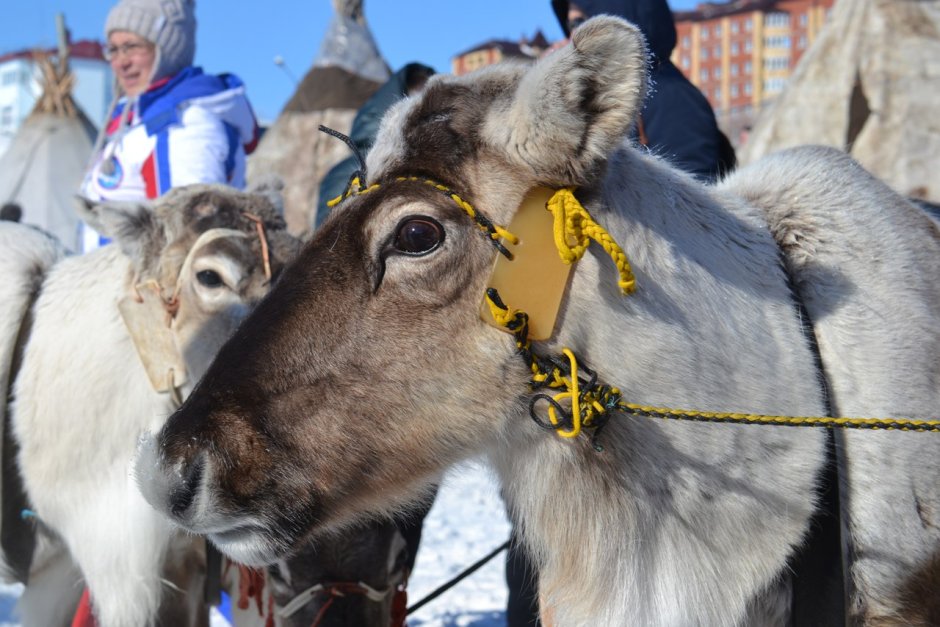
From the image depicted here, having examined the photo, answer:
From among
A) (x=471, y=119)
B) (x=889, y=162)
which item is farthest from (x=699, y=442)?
(x=889, y=162)

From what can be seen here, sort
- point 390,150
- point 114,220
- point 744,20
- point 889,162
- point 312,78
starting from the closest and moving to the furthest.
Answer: point 390,150 → point 114,220 → point 889,162 → point 312,78 → point 744,20

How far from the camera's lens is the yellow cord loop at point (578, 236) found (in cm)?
198

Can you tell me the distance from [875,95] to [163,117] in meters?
7.91

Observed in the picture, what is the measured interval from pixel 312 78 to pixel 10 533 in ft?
45.2

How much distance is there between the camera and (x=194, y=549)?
3488mm

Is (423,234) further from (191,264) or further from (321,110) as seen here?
(321,110)

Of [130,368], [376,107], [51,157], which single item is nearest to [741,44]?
[51,157]

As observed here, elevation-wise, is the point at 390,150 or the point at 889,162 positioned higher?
the point at 390,150

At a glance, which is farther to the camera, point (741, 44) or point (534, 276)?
point (741, 44)

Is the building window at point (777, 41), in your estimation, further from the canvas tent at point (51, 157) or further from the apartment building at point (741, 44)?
the canvas tent at point (51, 157)

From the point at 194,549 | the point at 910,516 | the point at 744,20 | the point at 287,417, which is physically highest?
the point at 287,417

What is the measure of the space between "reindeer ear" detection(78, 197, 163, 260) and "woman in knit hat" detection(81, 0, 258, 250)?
0.62 meters

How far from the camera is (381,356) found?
6.77ft

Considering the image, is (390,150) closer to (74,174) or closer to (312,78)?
(74,174)
